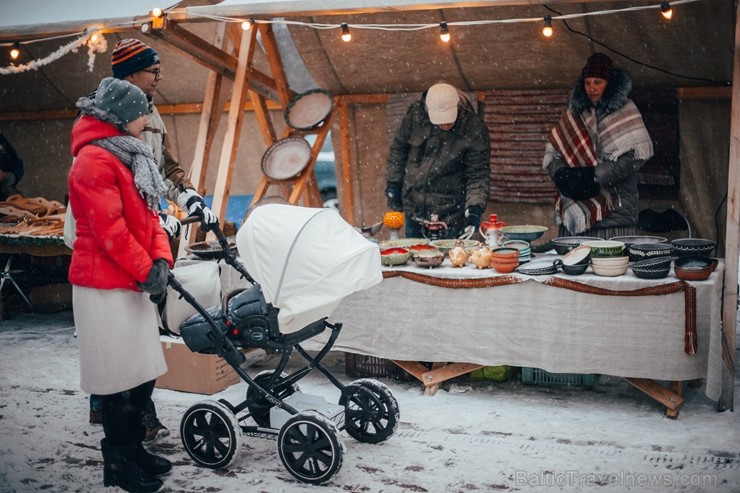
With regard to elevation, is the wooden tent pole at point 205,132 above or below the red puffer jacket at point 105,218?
above

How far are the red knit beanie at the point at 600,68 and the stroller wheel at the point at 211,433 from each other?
3.28 m

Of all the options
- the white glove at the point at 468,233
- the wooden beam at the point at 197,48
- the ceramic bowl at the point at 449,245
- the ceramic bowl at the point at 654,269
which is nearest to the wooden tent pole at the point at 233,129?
the wooden beam at the point at 197,48

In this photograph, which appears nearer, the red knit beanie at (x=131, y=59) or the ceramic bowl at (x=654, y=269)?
the red knit beanie at (x=131, y=59)

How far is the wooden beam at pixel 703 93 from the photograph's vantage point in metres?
6.59

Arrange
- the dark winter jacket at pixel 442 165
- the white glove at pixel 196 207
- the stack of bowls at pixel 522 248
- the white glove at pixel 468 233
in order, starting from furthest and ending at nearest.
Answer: the dark winter jacket at pixel 442 165 → the white glove at pixel 468 233 → the stack of bowls at pixel 522 248 → the white glove at pixel 196 207

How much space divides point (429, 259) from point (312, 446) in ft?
5.43

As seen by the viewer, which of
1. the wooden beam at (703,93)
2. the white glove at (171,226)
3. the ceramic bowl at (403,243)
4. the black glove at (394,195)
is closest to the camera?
the white glove at (171,226)

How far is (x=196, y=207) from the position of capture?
4.25m

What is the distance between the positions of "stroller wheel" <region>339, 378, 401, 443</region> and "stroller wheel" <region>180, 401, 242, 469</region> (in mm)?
619

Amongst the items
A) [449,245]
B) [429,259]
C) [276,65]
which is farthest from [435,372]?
[276,65]

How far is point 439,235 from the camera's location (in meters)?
5.82

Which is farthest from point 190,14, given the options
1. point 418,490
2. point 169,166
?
point 418,490

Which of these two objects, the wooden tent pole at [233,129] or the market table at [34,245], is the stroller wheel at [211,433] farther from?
the market table at [34,245]

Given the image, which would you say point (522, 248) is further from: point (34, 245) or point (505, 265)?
point (34, 245)
